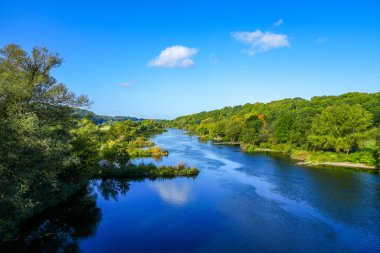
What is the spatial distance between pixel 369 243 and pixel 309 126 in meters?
42.8

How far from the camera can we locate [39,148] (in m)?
16.6

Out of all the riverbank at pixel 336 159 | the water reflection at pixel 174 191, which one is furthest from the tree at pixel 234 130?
the water reflection at pixel 174 191

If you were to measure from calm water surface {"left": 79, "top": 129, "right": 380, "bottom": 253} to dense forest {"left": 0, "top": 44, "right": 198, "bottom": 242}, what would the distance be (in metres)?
3.94

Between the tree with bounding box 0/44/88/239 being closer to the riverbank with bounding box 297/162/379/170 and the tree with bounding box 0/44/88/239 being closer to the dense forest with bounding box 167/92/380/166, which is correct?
the riverbank with bounding box 297/162/379/170

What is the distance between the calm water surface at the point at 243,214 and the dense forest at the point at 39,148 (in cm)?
394

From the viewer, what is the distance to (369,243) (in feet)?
65.1

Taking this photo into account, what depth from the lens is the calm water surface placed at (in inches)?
778

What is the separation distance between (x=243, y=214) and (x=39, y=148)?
56.6 ft

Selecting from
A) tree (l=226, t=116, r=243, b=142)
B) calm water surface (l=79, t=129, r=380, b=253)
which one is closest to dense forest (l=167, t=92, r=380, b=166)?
calm water surface (l=79, t=129, r=380, b=253)

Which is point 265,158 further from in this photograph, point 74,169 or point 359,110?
point 74,169

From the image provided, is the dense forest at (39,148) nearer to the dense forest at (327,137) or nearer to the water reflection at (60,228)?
the water reflection at (60,228)

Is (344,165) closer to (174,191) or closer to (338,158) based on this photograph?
(338,158)

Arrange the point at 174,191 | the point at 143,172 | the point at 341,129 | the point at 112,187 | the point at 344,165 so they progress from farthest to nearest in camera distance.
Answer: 1. the point at 341,129
2. the point at 344,165
3. the point at 143,172
4. the point at 112,187
5. the point at 174,191

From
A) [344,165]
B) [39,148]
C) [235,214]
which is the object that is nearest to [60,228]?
[39,148]
